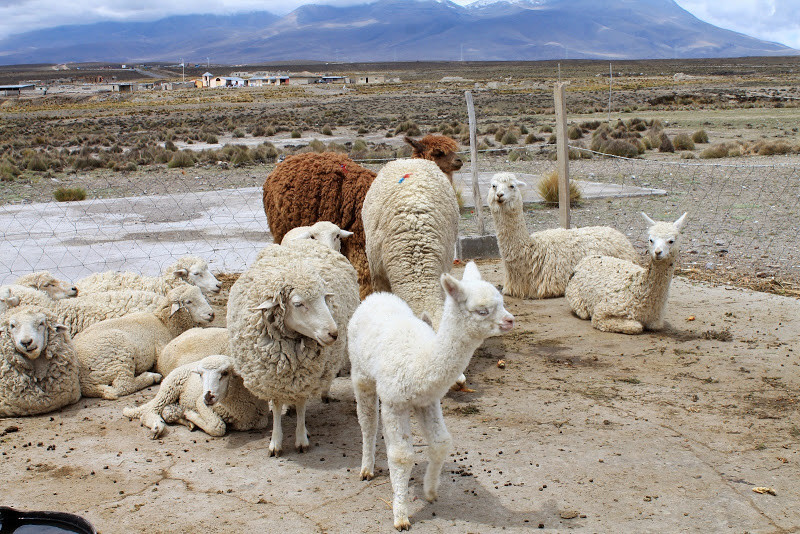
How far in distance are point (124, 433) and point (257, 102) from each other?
61.8 m

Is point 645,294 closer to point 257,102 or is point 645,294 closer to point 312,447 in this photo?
point 312,447

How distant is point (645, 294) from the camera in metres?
7.09

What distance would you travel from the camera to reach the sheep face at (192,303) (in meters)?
6.60

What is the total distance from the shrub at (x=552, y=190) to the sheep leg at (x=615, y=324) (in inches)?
248

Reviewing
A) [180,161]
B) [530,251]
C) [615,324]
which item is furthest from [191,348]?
[180,161]

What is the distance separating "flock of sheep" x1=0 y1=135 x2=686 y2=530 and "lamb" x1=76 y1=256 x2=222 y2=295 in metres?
0.02

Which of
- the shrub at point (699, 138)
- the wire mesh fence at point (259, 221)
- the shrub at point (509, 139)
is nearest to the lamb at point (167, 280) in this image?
the wire mesh fence at point (259, 221)

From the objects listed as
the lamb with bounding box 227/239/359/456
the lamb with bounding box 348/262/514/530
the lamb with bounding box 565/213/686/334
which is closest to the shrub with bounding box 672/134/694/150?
the lamb with bounding box 565/213/686/334

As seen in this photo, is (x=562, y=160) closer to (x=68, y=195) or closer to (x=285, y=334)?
(x=285, y=334)

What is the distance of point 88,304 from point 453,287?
178 inches

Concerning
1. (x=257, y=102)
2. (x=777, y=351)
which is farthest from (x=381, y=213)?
(x=257, y=102)

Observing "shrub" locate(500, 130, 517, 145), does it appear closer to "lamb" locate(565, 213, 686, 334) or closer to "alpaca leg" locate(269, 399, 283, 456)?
"lamb" locate(565, 213, 686, 334)

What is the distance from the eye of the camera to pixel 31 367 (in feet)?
18.4

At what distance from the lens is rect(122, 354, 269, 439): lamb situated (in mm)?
5199
